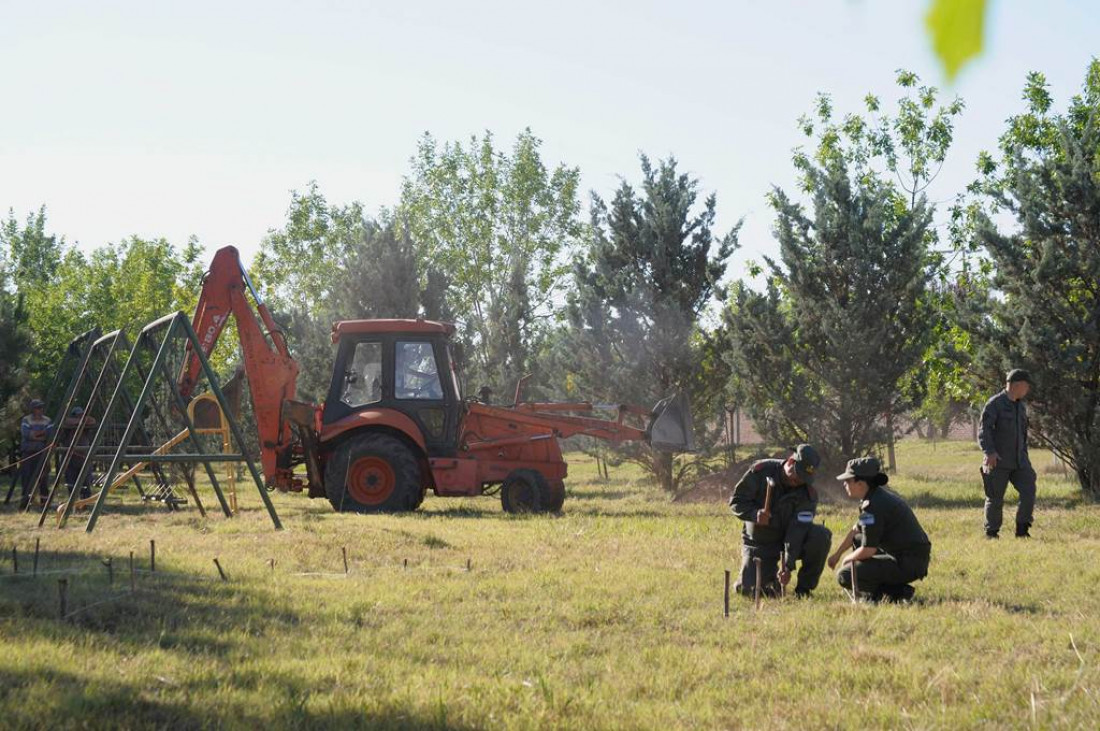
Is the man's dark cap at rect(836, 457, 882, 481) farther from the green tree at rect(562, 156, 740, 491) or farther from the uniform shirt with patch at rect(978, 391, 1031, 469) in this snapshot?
the green tree at rect(562, 156, 740, 491)

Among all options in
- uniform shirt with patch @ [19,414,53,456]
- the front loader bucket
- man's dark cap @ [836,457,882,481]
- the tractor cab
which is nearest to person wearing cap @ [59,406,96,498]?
uniform shirt with patch @ [19,414,53,456]

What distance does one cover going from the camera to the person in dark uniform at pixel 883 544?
25.8 ft

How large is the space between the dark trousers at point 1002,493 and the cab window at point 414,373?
7.44 meters

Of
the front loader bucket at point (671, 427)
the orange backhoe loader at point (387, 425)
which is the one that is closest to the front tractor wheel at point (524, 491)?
the orange backhoe loader at point (387, 425)

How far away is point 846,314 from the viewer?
18047mm

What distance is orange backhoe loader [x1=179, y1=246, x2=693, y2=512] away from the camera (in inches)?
613

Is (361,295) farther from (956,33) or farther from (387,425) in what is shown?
(956,33)

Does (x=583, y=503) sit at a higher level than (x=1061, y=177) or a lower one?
lower

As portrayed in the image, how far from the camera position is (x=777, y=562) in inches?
333

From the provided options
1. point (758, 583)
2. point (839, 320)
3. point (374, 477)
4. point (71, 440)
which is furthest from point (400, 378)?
point (758, 583)

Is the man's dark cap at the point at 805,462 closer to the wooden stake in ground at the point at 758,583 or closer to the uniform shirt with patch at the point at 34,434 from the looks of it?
the wooden stake in ground at the point at 758,583

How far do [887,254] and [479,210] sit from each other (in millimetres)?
33849

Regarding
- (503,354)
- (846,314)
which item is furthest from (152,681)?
(503,354)

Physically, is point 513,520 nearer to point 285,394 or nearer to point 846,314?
point 285,394
